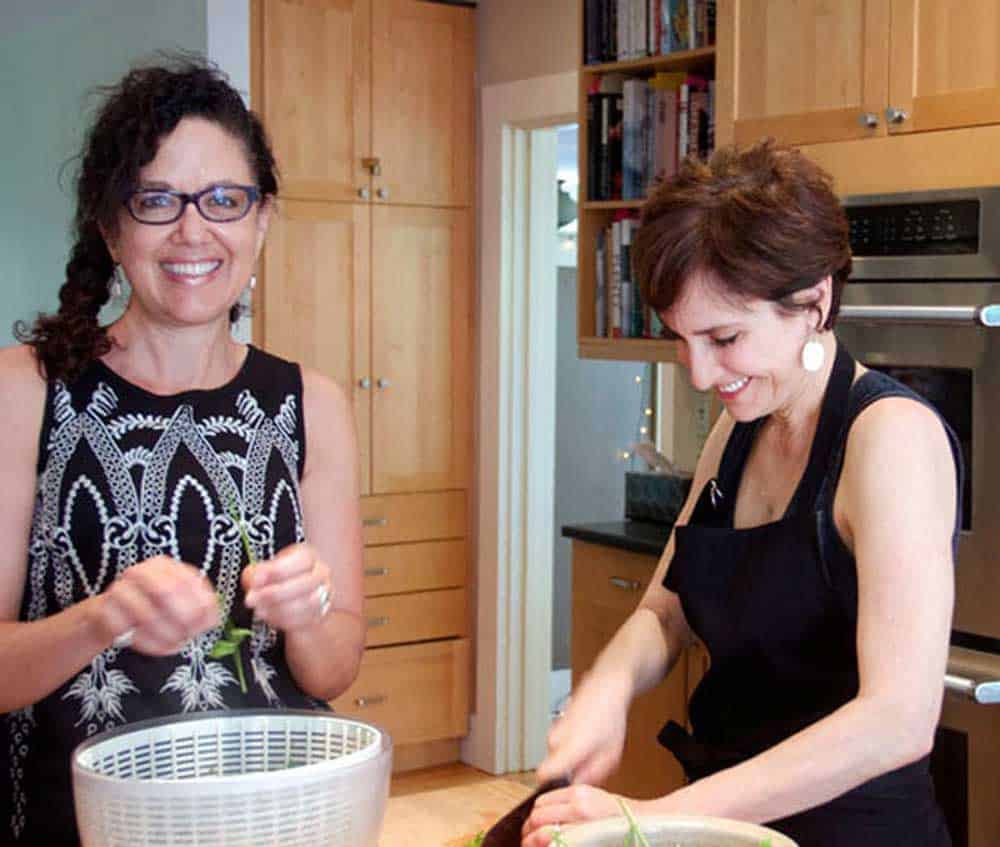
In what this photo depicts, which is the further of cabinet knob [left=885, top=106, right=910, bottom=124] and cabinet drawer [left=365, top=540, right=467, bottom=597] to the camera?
cabinet drawer [left=365, top=540, right=467, bottom=597]

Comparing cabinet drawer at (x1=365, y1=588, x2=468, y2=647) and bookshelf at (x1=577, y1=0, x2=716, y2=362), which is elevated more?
bookshelf at (x1=577, y1=0, x2=716, y2=362)

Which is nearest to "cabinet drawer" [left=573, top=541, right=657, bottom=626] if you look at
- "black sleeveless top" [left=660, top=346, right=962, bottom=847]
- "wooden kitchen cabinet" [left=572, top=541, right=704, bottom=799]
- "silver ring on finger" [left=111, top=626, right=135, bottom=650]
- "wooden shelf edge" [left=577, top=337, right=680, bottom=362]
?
"wooden kitchen cabinet" [left=572, top=541, right=704, bottom=799]

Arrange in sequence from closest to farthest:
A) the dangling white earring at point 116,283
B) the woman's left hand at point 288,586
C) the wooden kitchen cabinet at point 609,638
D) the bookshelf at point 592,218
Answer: the woman's left hand at point 288,586
the dangling white earring at point 116,283
the wooden kitchen cabinet at point 609,638
the bookshelf at point 592,218

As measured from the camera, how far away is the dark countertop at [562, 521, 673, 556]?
3.68m

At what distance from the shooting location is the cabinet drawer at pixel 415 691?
481 centimetres

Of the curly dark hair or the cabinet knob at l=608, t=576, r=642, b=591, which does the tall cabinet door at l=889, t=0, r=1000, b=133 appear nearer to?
the cabinet knob at l=608, t=576, r=642, b=591

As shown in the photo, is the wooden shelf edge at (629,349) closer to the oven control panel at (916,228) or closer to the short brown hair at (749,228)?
the oven control panel at (916,228)

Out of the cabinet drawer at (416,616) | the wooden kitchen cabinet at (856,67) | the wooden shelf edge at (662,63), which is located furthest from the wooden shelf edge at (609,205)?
the cabinet drawer at (416,616)

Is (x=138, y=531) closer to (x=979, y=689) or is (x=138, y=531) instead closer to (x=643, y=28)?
(x=979, y=689)

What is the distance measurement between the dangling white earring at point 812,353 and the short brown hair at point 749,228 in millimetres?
56

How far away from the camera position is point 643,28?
3.84m

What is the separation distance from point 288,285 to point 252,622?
308cm

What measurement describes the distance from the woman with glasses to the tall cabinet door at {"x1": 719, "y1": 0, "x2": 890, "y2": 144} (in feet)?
5.32

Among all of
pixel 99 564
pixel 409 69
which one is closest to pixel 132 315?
pixel 99 564
